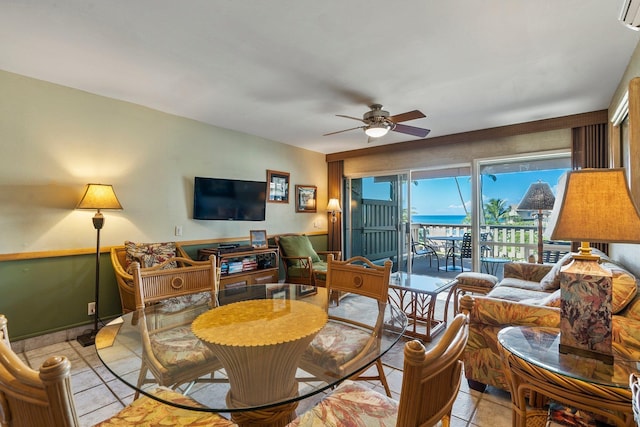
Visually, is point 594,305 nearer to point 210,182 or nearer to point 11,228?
point 210,182

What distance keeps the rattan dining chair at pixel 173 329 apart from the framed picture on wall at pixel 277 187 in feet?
8.47

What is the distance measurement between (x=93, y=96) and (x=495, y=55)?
145 inches

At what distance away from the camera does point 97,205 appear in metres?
2.76

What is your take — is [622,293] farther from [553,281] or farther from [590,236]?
[553,281]

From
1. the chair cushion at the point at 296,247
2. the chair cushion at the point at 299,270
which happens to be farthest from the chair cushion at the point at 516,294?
the chair cushion at the point at 296,247

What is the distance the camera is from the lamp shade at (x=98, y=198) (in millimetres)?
2736

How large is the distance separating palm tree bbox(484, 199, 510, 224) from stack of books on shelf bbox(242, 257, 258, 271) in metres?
3.35

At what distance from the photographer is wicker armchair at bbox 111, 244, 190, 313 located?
2.78 meters

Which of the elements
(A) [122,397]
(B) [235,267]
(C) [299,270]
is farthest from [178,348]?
(C) [299,270]

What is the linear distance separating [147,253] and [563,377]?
335 centimetres

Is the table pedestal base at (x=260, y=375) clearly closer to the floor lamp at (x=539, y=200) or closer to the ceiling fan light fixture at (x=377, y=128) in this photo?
the ceiling fan light fixture at (x=377, y=128)

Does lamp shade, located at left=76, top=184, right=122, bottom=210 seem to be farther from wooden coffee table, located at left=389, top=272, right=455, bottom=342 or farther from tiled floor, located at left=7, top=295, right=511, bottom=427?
wooden coffee table, located at left=389, top=272, right=455, bottom=342

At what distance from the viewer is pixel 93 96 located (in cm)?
300

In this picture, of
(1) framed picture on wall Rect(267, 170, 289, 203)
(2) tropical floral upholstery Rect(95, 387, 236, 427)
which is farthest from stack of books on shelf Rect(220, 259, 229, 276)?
(2) tropical floral upholstery Rect(95, 387, 236, 427)
